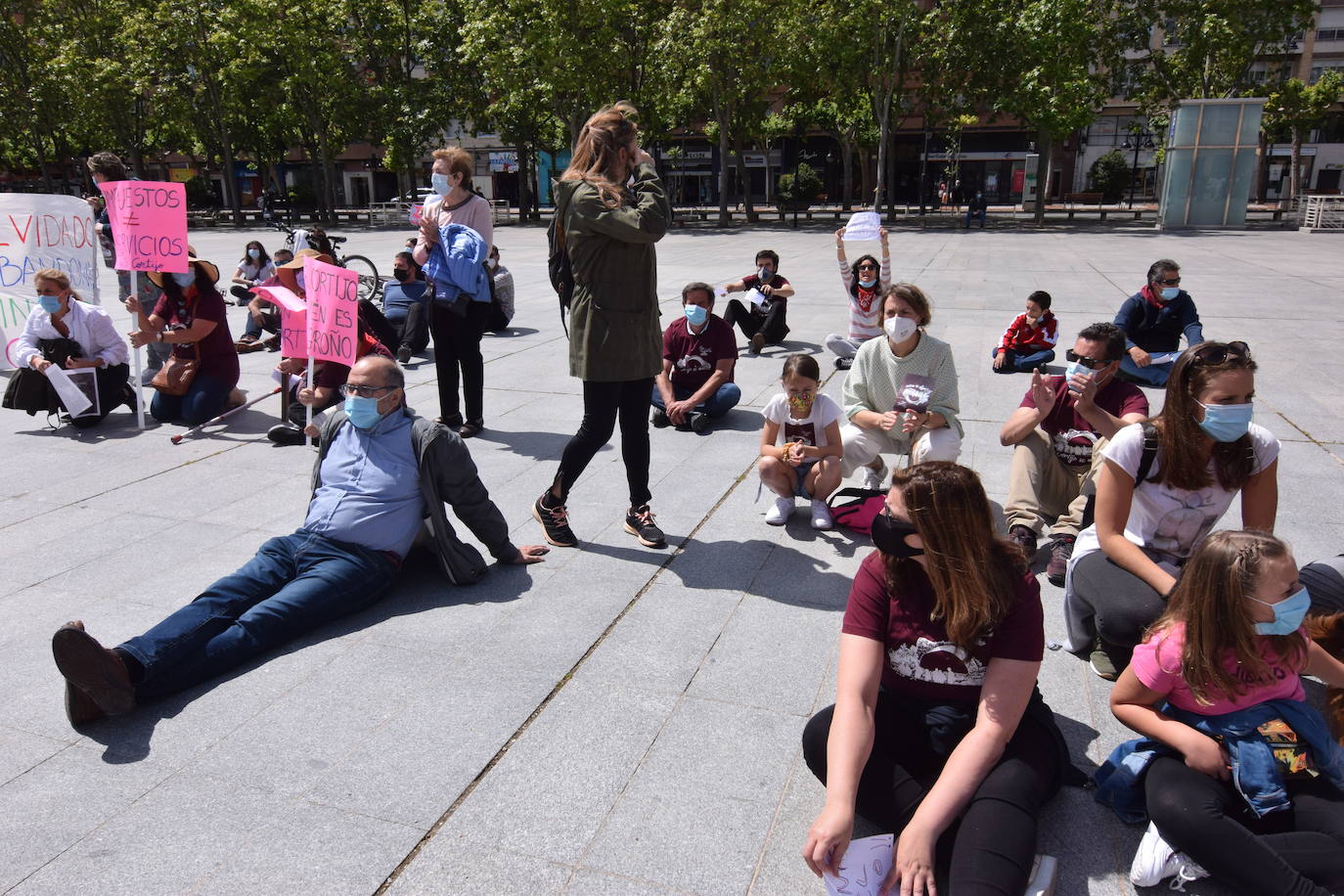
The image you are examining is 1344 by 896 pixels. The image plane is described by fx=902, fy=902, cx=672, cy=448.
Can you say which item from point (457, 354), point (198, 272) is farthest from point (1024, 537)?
point (198, 272)

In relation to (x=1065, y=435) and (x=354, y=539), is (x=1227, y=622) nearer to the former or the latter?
(x=1065, y=435)

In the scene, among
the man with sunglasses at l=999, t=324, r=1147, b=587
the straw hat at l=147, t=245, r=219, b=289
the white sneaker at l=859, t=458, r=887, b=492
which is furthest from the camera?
the straw hat at l=147, t=245, r=219, b=289

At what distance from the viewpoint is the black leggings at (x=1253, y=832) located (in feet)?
7.27

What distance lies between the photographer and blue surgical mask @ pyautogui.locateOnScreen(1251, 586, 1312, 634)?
248 cm

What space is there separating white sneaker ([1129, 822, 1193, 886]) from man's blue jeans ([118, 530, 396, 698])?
9.79ft

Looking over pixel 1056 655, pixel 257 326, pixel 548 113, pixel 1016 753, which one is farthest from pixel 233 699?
pixel 548 113

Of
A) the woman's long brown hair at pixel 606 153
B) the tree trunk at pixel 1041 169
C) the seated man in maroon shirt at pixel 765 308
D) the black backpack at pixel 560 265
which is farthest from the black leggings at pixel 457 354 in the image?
the tree trunk at pixel 1041 169

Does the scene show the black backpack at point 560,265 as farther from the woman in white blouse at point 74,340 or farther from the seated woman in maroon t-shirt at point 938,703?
the woman in white blouse at point 74,340

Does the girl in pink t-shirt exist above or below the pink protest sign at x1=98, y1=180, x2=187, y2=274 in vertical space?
below

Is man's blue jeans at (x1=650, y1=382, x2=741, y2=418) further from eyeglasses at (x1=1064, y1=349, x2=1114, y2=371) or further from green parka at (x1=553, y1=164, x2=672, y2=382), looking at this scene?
eyeglasses at (x1=1064, y1=349, x2=1114, y2=371)

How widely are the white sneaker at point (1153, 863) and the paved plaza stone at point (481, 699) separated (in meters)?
0.07

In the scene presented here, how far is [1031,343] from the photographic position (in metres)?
8.48

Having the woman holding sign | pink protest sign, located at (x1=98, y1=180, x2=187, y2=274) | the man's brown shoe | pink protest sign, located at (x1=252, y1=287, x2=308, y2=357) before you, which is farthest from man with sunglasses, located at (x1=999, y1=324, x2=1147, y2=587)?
the woman holding sign

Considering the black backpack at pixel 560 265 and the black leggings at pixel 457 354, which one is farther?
the black leggings at pixel 457 354
